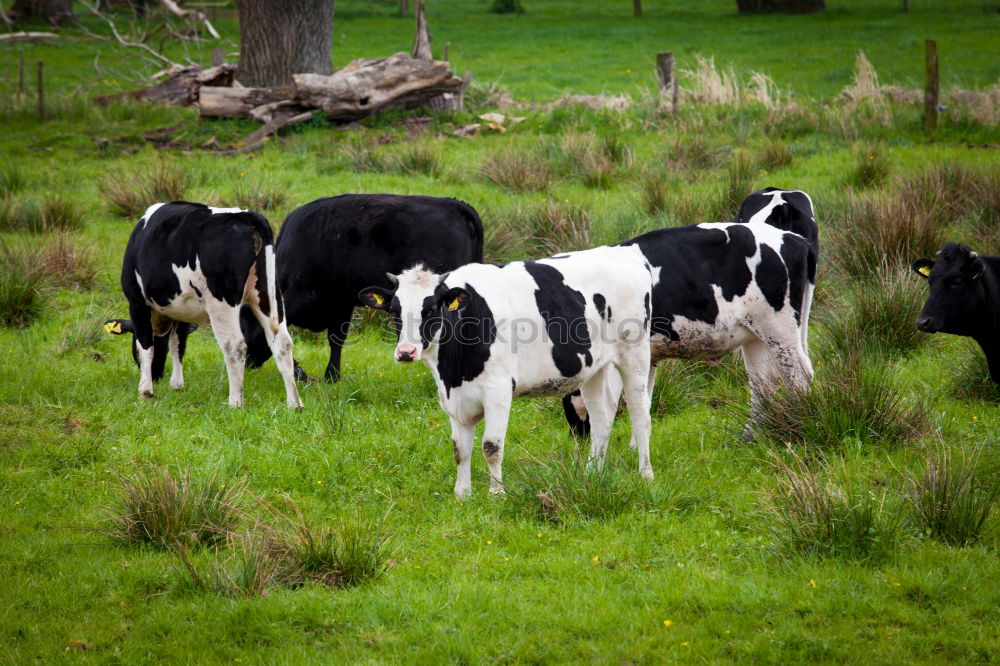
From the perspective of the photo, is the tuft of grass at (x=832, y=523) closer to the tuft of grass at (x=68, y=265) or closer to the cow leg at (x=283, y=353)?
the cow leg at (x=283, y=353)

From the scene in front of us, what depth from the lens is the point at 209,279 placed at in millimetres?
9172

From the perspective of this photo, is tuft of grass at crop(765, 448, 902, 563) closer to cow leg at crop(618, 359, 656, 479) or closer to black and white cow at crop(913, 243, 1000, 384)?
cow leg at crop(618, 359, 656, 479)

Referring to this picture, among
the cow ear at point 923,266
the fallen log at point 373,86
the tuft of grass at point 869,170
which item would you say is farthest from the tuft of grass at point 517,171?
the cow ear at point 923,266

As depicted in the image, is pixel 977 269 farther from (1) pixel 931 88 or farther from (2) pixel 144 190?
(1) pixel 931 88

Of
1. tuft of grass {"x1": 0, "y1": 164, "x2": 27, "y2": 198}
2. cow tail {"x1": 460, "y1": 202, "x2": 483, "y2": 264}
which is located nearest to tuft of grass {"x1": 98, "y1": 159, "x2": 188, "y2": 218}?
tuft of grass {"x1": 0, "y1": 164, "x2": 27, "y2": 198}

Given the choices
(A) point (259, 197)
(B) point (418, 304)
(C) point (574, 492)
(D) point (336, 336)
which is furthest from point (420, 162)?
(C) point (574, 492)

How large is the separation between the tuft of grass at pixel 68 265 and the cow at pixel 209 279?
3216 millimetres

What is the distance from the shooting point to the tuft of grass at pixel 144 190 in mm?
15305

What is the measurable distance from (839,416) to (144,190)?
11018mm

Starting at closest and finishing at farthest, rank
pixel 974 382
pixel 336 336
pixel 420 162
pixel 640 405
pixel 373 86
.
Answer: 1. pixel 640 405
2. pixel 974 382
3. pixel 336 336
4. pixel 420 162
5. pixel 373 86

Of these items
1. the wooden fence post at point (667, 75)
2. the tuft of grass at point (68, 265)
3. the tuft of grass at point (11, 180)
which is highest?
the wooden fence post at point (667, 75)

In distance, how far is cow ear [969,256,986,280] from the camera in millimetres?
8531

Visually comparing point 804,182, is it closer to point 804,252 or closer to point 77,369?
point 804,252

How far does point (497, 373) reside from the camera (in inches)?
281
